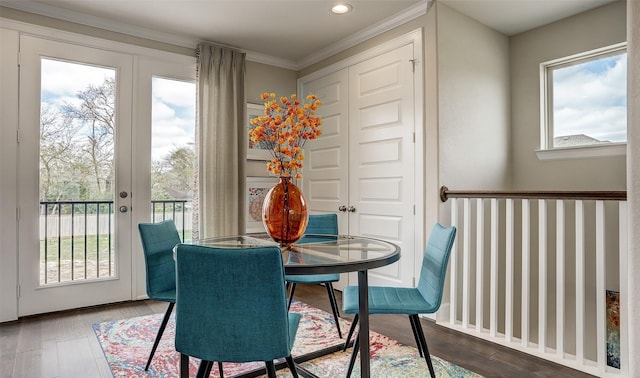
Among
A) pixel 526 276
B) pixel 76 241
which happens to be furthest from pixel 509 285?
pixel 76 241

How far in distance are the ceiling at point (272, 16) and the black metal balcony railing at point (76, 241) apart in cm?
160

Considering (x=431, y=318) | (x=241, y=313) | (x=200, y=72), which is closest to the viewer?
(x=241, y=313)

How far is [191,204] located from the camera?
3.79m

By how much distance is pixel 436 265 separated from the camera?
6.42ft

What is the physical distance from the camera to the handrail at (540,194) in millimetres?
1973

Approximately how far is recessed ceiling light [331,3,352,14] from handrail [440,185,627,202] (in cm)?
165

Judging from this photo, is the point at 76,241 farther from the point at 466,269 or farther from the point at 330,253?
the point at 466,269

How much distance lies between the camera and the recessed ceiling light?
10.0 ft

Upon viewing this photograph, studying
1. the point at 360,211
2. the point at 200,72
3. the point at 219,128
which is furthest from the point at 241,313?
the point at 200,72

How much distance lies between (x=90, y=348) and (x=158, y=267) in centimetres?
85

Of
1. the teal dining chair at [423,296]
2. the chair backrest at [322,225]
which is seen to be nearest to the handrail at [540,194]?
the teal dining chair at [423,296]

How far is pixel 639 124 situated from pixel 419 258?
1778 millimetres

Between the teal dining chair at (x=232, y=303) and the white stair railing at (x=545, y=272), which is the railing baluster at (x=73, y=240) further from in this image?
the white stair railing at (x=545, y=272)

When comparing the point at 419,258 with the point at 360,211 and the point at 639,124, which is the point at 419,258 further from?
the point at 639,124
